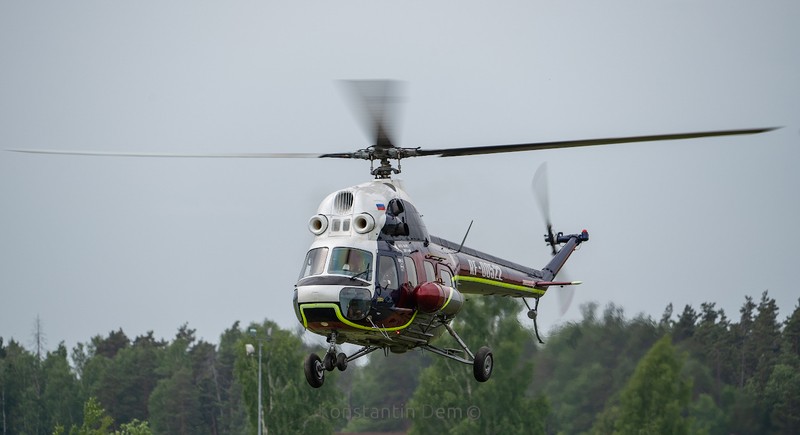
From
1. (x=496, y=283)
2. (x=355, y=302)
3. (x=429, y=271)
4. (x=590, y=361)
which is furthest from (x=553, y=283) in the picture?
(x=590, y=361)

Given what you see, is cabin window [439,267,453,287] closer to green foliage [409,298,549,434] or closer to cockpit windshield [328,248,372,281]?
cockpit windshield [328,248,372,281]

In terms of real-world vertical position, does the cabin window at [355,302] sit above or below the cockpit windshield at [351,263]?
below

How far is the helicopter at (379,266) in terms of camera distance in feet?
82.0

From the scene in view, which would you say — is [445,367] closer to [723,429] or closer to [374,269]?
[723,429]

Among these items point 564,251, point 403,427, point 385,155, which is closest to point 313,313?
point 385,155

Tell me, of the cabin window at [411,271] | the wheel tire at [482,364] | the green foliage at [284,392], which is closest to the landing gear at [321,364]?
the cabin window at [411,271]

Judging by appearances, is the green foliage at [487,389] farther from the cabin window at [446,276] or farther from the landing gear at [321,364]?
the landing gear at [321,364]

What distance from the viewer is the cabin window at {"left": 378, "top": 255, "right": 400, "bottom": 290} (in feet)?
83.8

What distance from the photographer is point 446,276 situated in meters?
28.2

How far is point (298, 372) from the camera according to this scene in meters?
65.4

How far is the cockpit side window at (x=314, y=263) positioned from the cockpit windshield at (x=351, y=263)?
7.3 inches

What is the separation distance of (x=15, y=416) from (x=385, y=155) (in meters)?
61.1

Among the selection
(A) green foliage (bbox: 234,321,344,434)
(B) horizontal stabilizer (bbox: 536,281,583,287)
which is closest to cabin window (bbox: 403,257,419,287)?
(B) horizontal stabilizer (bbox: 536,281,583,287)

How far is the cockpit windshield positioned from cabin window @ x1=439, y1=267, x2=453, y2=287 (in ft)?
9.35
